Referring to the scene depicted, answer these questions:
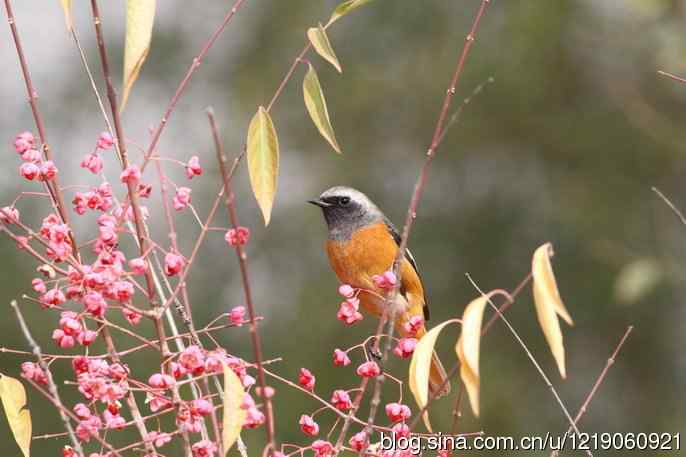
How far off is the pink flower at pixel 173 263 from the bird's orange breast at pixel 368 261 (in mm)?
2078

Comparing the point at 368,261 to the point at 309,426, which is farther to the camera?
the point at 368,261

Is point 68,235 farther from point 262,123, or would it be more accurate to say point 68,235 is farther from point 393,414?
point 393,414

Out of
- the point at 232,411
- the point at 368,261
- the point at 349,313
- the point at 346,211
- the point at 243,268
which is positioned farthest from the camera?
the point at 346,211

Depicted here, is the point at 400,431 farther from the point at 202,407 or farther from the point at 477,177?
the point at 477,177

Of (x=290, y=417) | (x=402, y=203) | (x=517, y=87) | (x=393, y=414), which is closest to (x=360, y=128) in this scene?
(x=402, y=203)

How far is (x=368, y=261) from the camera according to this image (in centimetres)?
396

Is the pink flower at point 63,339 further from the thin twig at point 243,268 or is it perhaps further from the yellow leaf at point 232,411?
the thin twig at point 243,268

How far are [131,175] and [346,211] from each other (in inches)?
97.5

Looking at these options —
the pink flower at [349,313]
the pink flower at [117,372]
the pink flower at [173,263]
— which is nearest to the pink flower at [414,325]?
the pink flower at [349,313]

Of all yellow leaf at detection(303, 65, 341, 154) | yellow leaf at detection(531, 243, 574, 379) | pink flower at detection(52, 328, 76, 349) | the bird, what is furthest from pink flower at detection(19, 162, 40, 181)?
the bird

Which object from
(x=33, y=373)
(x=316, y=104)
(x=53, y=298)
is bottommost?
(x=33, y=373)

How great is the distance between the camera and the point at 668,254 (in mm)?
6977

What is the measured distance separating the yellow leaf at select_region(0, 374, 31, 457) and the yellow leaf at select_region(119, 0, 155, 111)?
57 cm

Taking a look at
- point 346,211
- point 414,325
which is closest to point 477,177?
point 346,211
